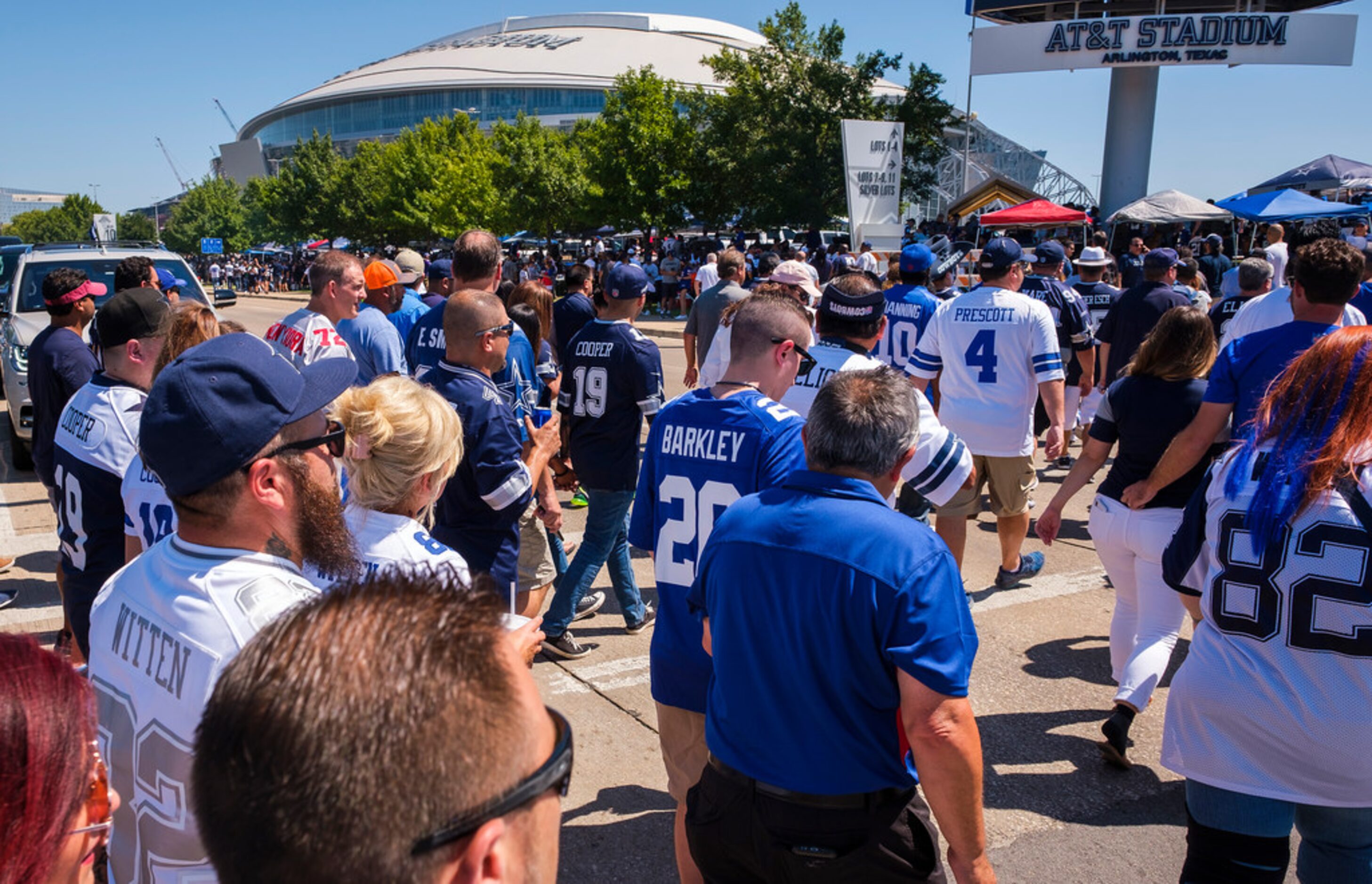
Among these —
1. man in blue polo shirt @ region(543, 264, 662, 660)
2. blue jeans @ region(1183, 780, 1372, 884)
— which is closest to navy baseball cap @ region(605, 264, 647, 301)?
man in blue polo shirt @ region(543, 264, 662, 660)

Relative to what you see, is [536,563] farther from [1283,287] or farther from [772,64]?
[772,64]

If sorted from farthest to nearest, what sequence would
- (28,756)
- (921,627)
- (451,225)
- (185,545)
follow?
(451,225), (921,627), (185,545), (28,756)

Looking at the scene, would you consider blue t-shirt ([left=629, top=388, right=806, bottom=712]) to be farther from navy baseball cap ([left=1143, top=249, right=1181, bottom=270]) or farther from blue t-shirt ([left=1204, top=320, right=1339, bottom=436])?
navy baseball cap ([left=1143, top=249, right=1181, bottom=270])

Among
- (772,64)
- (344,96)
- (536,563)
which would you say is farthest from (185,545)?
(344,96)

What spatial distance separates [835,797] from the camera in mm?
2293

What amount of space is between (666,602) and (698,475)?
0.43 meters

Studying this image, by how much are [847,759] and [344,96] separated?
379 ft

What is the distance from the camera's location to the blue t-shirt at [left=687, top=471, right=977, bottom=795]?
2197 millimetres

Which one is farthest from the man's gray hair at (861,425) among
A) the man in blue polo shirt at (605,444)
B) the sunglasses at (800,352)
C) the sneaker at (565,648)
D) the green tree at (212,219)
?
the green tree at (212,219)

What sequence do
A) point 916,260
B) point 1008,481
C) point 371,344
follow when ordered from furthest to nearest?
point 916,260
point 371,344
point 1008,481

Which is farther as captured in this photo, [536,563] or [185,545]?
[536,563]

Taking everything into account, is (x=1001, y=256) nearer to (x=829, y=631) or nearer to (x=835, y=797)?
(x=829, y=631)

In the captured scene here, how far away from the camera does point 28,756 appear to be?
48.9 inches

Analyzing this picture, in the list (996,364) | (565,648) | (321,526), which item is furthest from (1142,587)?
(321,526)
